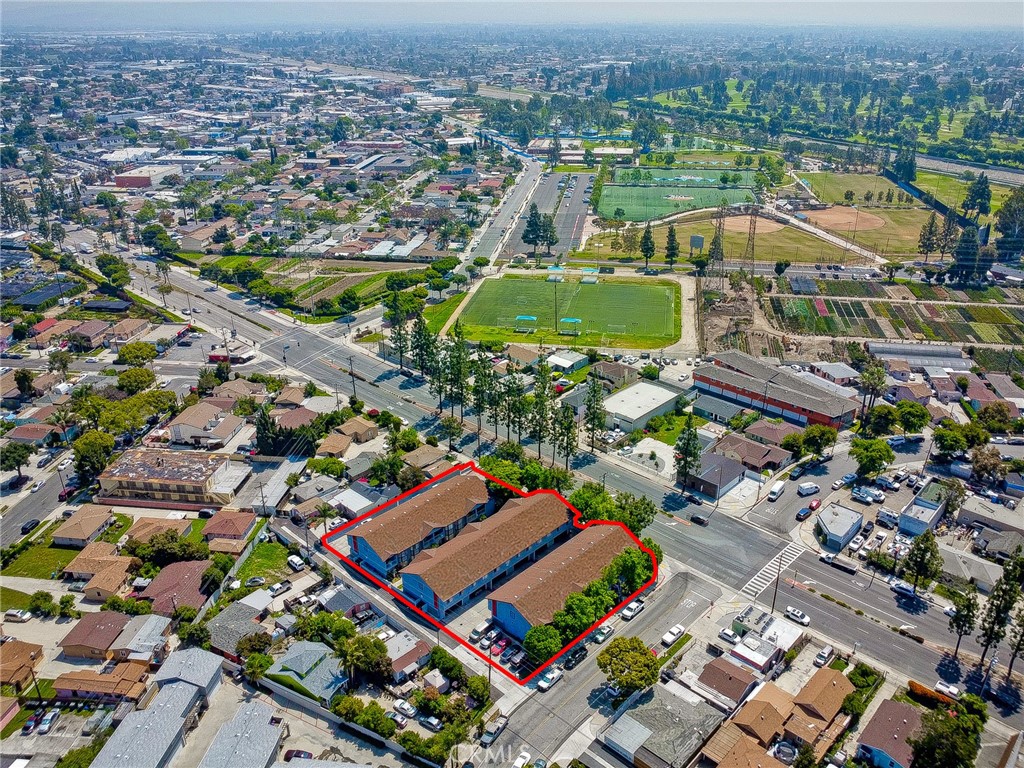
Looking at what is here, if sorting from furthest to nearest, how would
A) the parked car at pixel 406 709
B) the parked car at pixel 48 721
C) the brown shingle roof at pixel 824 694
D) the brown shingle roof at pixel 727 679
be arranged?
the brown shingle roof at pixel 727 679, the parked car at pixel 406 709, the parked car at pixel 48 721, the brown shingle roof at pixel 824 694

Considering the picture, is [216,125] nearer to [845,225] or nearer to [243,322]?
[243,322]

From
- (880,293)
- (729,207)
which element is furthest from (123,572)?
(729,207)

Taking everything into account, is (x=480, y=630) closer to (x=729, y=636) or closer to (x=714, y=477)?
(x=729, y=636)


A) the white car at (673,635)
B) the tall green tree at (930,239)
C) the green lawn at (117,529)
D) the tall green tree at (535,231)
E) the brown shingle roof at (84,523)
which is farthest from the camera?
the tall green tree at (535,231)

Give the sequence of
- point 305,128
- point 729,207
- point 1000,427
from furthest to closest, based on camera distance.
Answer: point 305,128 < point 729,207 < point 1000,427

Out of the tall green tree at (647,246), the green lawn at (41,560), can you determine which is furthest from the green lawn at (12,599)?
the tall green tree at (647,246)

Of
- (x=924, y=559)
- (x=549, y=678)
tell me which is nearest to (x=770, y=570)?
(x=924, y=559)

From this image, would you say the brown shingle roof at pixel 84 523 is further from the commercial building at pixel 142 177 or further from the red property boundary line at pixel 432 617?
the commercial building at pixel 142 177
